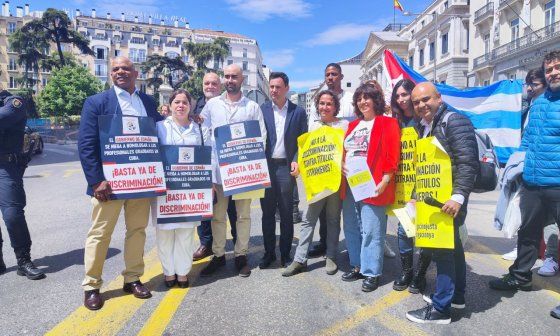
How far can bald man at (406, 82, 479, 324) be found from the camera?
111 inches

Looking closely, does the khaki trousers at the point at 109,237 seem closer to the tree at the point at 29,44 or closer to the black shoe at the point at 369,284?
the black shoe at the point at 369,284

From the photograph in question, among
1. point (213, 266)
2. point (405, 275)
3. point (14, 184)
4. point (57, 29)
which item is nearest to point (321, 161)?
point (405, 275)

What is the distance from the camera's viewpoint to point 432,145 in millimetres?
2918

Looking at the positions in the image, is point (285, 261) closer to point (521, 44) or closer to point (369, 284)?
point (369, 284)

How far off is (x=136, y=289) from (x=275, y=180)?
172cm

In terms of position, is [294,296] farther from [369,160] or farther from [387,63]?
[387,63]

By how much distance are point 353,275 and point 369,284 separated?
0.97ft

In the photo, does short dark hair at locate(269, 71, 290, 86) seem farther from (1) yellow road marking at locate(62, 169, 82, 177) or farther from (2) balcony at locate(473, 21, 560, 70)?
(2) balcony at locate(473, 21, 560, 70)

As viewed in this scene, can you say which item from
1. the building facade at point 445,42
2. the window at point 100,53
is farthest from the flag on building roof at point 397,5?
the window at point 100,53

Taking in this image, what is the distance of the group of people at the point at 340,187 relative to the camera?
3.00m

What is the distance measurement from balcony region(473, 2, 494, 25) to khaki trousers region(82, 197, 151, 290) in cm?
4260

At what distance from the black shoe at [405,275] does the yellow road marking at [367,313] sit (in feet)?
0.22

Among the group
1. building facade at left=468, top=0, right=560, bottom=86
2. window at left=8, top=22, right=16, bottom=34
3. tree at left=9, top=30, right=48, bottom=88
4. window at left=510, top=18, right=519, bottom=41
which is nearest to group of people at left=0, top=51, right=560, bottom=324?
building facade at left=468, top=0, right=560, bottom=86

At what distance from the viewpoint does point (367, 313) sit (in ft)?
10.4
